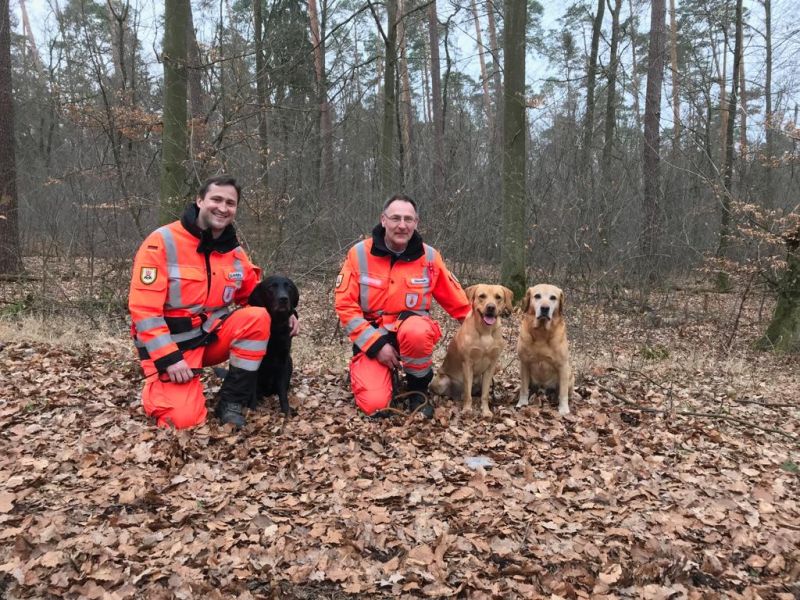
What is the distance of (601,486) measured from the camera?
3297 millimetres

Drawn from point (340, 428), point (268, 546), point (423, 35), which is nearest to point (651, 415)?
point (340, 428)

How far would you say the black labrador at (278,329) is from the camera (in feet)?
13.3

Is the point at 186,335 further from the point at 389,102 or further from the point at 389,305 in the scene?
the point at 389,102

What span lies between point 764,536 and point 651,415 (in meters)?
1.75

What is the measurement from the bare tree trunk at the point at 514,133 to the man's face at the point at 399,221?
4.60 metres

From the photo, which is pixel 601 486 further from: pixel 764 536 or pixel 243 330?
pixel 243 330

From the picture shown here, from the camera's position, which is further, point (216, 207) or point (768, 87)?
point (768, 87)

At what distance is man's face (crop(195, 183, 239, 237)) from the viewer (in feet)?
12.5

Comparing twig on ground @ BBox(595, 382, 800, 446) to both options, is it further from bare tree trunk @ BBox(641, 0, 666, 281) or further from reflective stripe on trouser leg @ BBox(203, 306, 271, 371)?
bare tree trunk @ BBox(641, 0, 666, 281)

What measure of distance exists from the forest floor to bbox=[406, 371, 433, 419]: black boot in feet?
0.57

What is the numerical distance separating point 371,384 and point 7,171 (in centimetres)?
815

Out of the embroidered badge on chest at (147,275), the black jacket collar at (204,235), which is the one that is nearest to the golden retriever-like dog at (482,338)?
the black jacket collar at (204,235)

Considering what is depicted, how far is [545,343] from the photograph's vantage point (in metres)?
4.47

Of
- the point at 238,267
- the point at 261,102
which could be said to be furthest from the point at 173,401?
the point at 261,102
